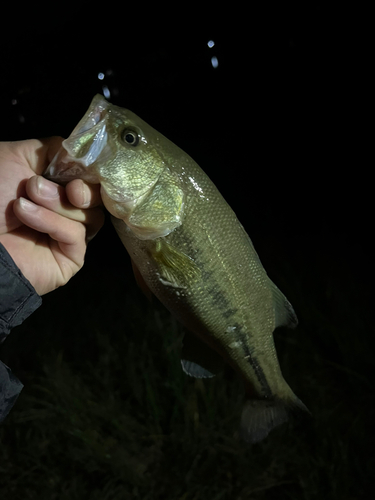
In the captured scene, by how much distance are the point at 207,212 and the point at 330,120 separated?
8.69 meters

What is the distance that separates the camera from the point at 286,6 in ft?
57.3

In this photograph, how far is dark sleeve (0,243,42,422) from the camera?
148 cm

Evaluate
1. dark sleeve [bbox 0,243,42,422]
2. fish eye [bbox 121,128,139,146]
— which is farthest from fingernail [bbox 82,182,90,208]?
dark sleeve [bbox 0,243,42,422]

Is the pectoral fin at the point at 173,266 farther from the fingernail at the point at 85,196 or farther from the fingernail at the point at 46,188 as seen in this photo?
the fingernail at the point at 46,188

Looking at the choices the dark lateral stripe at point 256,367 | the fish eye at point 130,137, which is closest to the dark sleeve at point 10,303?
the fish eye at point 130,137

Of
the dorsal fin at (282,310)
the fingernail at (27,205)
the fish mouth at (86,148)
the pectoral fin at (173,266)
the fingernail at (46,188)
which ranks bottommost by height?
the dorsal fin at (282,310)

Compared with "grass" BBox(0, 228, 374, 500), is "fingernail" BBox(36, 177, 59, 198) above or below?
above

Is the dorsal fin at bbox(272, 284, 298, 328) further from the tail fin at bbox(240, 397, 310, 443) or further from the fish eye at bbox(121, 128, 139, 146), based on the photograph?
the fish eye at bbox(121, 128, 139, 146)

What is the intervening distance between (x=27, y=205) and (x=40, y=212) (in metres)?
0.06

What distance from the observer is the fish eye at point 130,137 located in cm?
152

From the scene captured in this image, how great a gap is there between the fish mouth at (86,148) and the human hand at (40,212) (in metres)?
0.05

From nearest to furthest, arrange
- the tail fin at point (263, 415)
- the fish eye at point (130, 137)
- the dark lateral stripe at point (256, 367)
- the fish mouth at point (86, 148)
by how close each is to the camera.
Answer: the fish mouth at point (86, 148), the fish eye at point (130, 137), the dark lateral stripe at point (256, 367), the tail fin at point (263, 415)

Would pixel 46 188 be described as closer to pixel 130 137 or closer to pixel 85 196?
pixel 85 196

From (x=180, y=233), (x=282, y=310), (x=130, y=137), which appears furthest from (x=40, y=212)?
(x=282, y=310)
